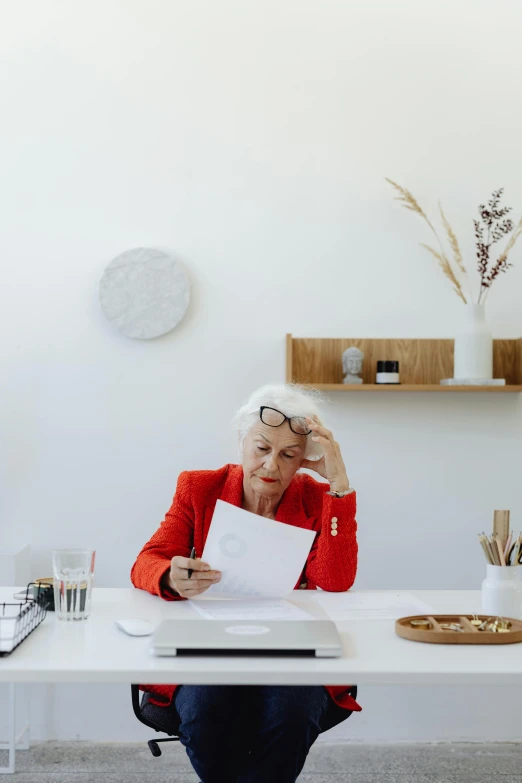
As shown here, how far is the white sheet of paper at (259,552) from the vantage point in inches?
69.2

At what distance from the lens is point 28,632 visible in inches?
57.2

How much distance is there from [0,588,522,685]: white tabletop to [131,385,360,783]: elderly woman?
0.31 m

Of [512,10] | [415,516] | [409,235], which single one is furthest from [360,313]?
[512,10]

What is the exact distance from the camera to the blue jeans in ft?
5.57

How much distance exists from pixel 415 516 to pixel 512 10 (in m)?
1.85

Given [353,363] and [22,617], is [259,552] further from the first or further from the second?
[353,363]

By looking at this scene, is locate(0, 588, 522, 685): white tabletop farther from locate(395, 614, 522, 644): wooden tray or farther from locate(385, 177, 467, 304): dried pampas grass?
locate(385, 177, 467, 304): dried pampas grass

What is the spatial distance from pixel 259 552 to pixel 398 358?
1.41 m

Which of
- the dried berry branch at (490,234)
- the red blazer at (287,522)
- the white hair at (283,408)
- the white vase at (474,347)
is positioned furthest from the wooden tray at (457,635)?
the dried berry branch at (490,234)

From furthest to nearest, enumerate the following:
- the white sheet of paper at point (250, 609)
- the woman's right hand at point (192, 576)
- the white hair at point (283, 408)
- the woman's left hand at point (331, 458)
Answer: the white hair at point (283, 408) < the woman's left hand at point (331, 458) < the woman's right hand at point (192, 576) < the white sheet of paper at point (250, 609)

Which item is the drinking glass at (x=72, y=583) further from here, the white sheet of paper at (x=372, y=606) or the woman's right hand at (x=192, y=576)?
the white sheet of paper at (x=372, y=606)

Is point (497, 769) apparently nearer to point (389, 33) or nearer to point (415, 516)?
point (415, 516)

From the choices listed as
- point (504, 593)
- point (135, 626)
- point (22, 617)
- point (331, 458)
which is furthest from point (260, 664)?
point (331, 458)

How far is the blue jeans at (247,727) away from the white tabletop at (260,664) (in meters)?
0.30
